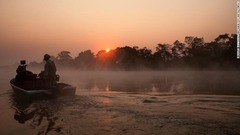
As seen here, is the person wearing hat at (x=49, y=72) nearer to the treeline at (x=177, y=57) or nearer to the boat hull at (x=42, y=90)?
the boat hull at (x=42, y=90)

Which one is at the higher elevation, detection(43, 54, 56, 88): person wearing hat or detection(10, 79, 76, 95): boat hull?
detection(43, 54, 56, 88): person wearing hat

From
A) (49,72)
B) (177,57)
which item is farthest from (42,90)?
(177,57)

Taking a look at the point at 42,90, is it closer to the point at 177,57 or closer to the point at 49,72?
the point at 49,72

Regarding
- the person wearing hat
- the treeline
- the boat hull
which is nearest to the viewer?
the boat hull

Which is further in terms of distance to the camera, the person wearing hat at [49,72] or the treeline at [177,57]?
the treeline at [177,57]

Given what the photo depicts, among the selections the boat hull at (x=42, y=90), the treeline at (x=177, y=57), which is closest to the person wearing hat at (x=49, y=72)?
the boat hull at (x=42, y=90)

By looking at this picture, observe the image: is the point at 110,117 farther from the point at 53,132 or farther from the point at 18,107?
the point at 18,107

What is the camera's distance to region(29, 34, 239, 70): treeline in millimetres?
80875

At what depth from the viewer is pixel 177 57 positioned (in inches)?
3930

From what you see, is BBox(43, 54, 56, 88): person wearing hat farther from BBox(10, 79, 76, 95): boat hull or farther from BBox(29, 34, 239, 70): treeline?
BBox(29, 34, 239, 70): treeline

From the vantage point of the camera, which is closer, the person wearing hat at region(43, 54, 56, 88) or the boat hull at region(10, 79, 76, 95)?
the boat hull at region(10, 79, 76, 95)

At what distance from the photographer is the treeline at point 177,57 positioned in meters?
80.9

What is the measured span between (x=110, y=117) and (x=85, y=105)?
3.10 m

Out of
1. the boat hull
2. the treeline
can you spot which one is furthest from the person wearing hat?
the treeline
